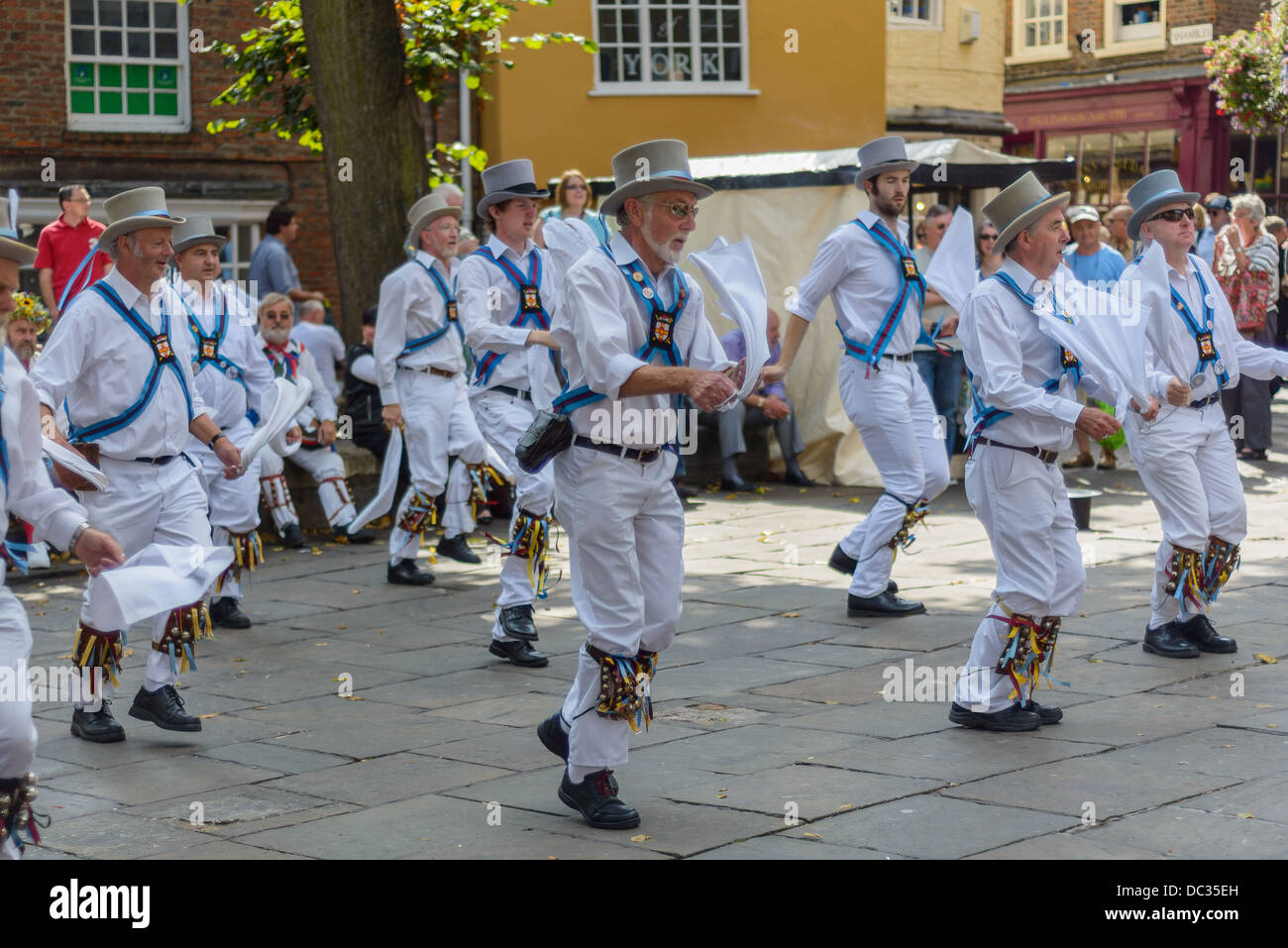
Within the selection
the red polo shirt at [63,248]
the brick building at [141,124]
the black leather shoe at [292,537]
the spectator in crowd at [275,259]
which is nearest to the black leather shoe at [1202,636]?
the black leather shoe at [292,537]

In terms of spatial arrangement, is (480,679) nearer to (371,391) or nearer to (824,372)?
(371,391)

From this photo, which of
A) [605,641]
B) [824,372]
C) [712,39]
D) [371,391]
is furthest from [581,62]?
[605,641]

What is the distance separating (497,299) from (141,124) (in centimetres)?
1131

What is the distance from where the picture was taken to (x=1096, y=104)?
1275 inches

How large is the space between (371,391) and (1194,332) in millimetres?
6619

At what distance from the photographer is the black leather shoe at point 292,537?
11578 millimetres

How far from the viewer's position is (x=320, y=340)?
14.0 metres

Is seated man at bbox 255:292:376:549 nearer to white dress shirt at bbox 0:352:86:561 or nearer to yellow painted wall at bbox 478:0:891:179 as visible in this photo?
white dress shirt at bbox 0:352:86:561

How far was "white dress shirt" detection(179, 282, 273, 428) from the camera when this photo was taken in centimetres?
881

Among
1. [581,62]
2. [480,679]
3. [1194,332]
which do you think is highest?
[581,62]

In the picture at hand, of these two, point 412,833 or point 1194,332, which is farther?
point 1194,332

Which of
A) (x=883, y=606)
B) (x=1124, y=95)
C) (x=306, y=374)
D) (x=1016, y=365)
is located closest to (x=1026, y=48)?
(x=1124, y=95)
